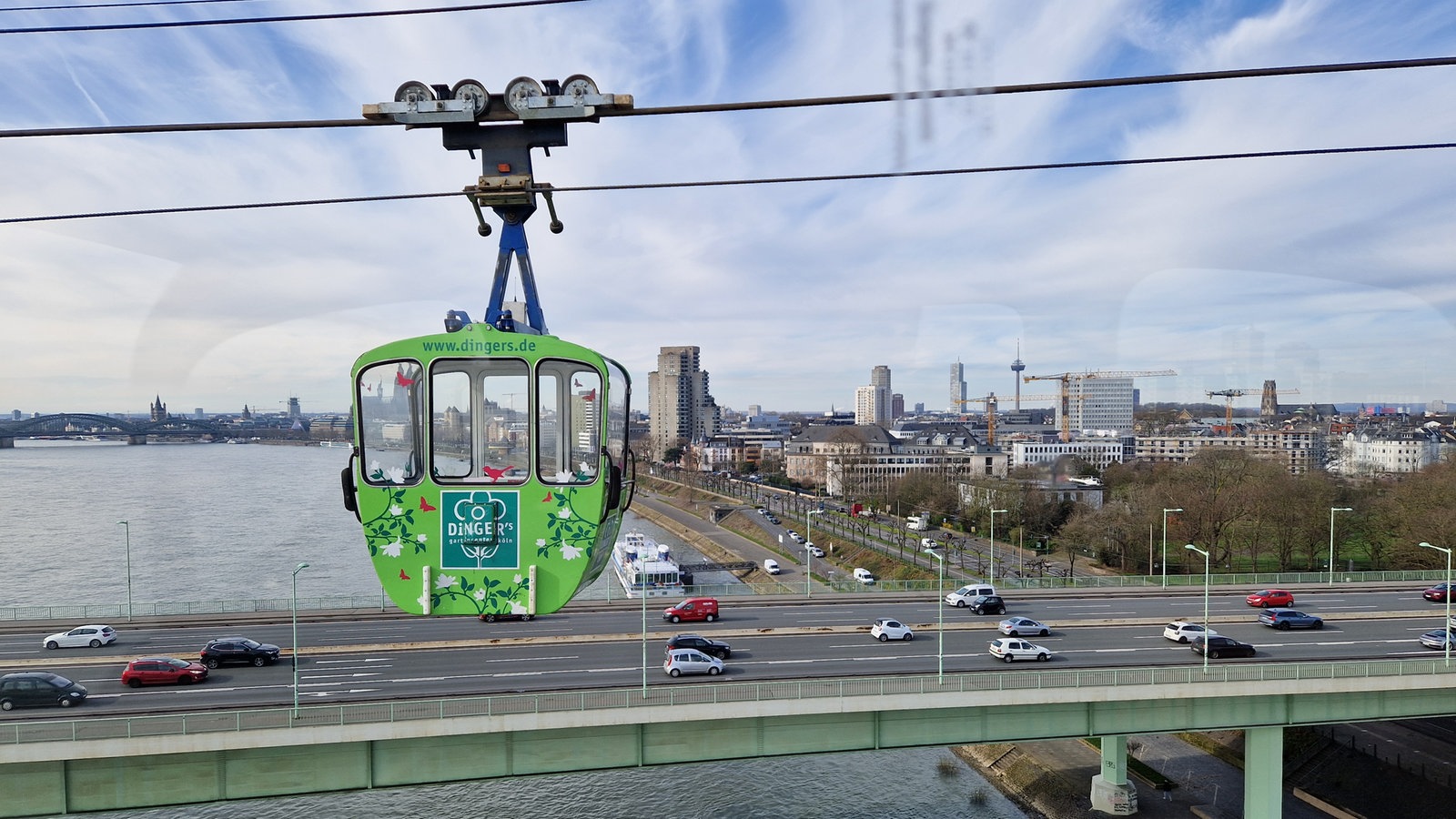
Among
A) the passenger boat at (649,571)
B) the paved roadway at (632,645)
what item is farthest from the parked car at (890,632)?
the passenger boat at (649,571)

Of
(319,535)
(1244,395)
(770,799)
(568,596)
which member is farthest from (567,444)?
(1244,395)

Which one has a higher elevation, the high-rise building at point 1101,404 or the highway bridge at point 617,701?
the high-rise building at point 1101,404

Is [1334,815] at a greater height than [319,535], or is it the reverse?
[319,535]

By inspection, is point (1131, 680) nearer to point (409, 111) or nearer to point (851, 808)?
point (851, 808)

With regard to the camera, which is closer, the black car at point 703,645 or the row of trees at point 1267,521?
the black car at point 703,645

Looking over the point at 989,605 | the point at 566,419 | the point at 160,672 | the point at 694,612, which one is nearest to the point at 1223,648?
the point at 989,605

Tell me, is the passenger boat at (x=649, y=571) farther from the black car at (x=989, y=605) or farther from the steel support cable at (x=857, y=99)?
the steel support cable at (x=857, y=99)

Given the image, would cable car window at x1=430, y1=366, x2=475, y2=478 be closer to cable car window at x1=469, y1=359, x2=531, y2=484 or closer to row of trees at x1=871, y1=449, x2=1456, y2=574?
cable car window at x1=469, y1=359, x2=531, y2=484
